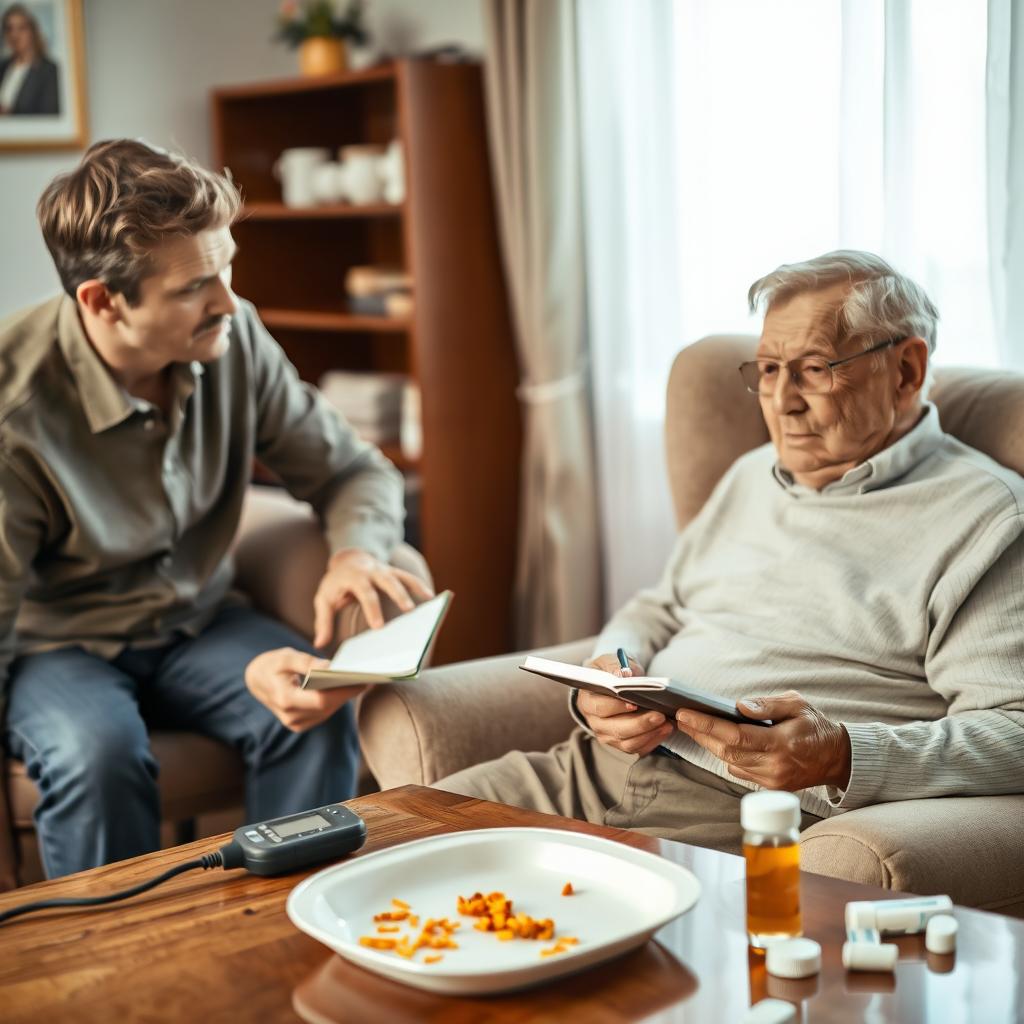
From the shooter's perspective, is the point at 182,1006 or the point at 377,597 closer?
the point at 182,1006

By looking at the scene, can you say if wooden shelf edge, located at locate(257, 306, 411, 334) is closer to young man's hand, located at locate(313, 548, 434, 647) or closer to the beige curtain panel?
the beige curtain panel

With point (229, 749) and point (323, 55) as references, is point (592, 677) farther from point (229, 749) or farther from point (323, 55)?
point (323, 55)

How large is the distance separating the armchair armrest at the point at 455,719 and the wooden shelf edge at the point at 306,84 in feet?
6.21

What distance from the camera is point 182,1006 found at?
1047mm

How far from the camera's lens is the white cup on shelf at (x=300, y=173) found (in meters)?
3.56

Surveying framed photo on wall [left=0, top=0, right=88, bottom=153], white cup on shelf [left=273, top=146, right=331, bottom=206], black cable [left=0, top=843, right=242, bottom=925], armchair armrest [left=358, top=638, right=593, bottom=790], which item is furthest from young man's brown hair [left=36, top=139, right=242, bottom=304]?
framed photo on wall [left=0, top=0, right=88, bottom=153]

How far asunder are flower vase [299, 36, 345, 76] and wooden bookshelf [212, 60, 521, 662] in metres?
0.06

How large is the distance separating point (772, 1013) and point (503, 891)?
33cm

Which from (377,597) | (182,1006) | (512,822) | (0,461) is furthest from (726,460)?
(182,1006)

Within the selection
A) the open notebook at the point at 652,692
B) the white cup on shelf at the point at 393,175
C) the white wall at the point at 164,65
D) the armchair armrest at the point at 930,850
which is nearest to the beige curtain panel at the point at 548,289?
the white cup on shelf at the point at 393,175

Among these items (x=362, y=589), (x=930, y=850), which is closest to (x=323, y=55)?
(x=362, y=589)

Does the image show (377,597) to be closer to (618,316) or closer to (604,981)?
(604,981)

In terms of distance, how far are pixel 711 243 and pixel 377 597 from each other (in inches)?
49.8

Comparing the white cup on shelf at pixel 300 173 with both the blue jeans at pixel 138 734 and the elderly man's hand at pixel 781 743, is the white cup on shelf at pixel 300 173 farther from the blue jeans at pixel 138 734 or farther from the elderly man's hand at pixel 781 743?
the elderly man's hand at pixel 781 743
